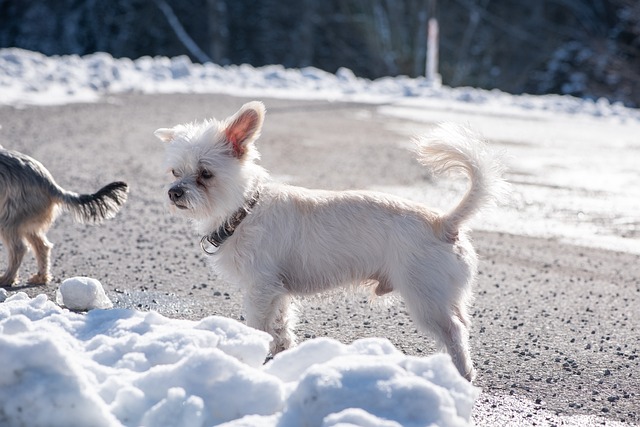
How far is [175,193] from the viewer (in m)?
4.98

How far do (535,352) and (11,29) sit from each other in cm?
3257

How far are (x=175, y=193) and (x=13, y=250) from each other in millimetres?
1618

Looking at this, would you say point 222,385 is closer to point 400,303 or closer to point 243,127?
point 243,127

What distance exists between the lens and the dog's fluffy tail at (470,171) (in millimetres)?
4719

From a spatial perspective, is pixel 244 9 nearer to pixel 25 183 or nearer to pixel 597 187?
pixel 597 187

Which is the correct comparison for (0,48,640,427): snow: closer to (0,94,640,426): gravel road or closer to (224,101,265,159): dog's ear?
(0,94,640,426): gravel road

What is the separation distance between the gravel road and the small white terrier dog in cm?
31

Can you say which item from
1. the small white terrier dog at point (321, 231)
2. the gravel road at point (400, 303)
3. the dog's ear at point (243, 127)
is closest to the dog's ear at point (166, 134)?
the small white terrier dog at point (321, 231)

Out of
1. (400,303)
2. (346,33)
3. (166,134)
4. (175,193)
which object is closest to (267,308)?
(175,193)

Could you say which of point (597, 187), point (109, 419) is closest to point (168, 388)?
point (109, 419)

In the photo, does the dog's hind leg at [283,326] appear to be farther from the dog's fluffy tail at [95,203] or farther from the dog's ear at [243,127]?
the dog's fluffy tail at [95,203]

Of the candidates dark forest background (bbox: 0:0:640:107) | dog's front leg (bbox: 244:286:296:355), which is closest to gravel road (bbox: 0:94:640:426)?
dog's front leg (bbox: 244:286:296:355)

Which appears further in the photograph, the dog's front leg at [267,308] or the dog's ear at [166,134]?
the dog's ear at [166,134]

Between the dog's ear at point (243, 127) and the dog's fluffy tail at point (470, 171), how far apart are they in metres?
1.02
